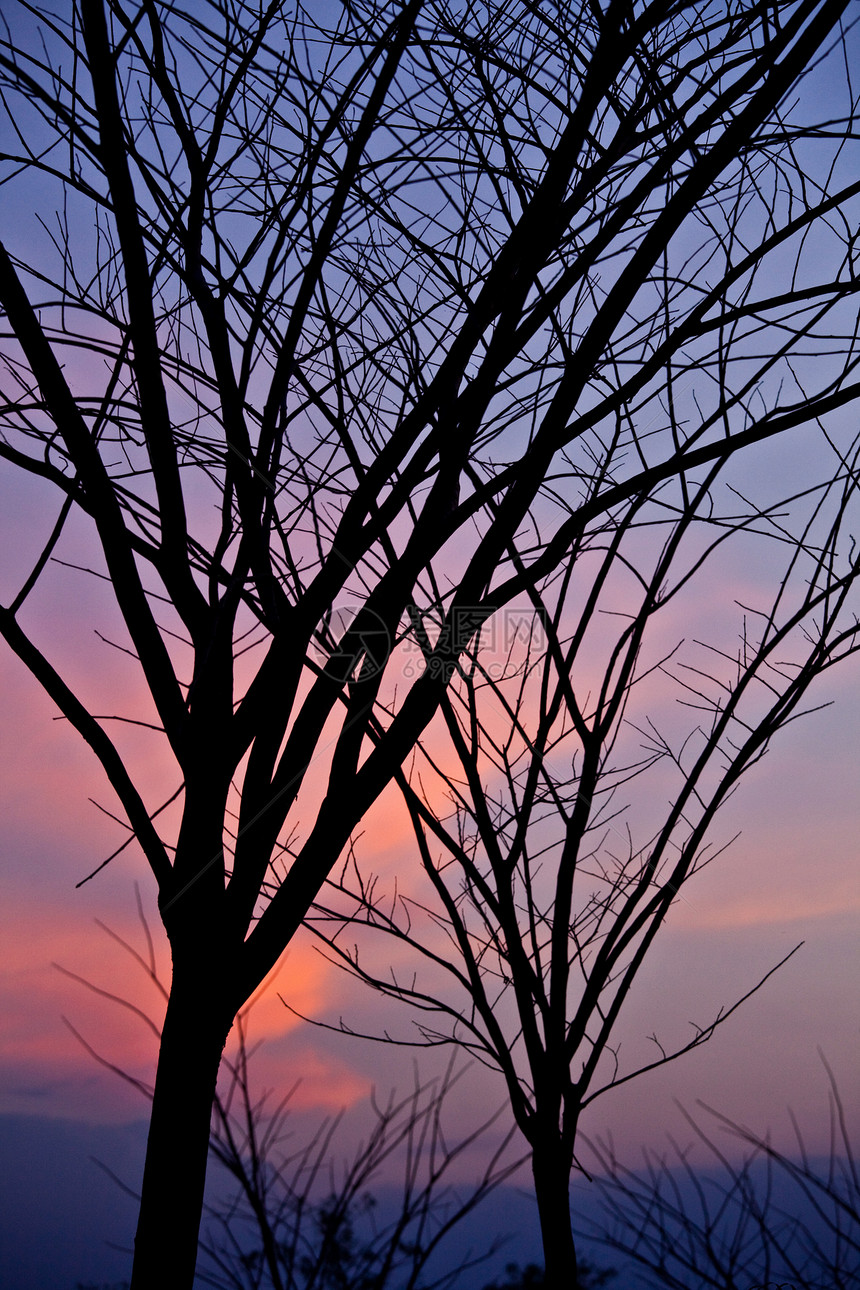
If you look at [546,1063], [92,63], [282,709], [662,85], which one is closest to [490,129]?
[662,85]

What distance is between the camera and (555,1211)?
221 cm

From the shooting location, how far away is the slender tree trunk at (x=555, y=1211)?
2.11m

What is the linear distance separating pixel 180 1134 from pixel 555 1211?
1.04m

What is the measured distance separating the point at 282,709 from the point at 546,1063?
1.19 metres

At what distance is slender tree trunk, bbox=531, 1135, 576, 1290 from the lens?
6.93ft

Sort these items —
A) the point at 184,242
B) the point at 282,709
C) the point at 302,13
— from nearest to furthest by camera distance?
the point at 282,709, the point at 184,242, the point at 302,13

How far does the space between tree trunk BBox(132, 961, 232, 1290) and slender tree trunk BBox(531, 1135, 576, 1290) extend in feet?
2.66

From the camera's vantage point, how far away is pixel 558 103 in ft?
7.89

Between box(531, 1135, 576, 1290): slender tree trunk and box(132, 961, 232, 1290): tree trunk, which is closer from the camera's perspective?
box(132, 961, 232, 1290): tree trunk

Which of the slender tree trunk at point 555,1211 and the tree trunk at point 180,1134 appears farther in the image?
the slender tree trunk at point 555,1211

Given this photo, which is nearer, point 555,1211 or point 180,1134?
point 180,1134

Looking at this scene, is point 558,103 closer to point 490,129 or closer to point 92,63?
point 490,129

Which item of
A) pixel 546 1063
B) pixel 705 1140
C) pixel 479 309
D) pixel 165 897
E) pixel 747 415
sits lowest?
pixel 705 1140

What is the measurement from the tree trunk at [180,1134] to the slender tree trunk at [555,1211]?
812mm
